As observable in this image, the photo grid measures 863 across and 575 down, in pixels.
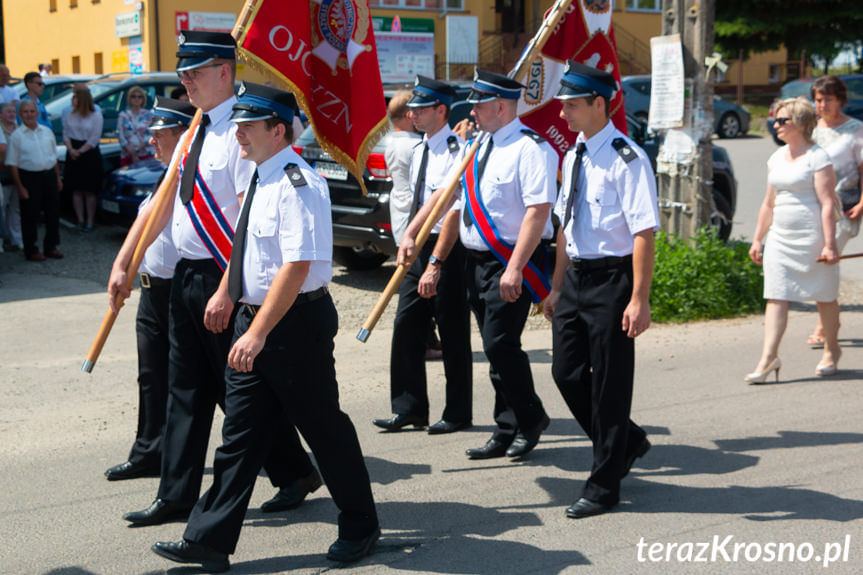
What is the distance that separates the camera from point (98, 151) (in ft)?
43.5

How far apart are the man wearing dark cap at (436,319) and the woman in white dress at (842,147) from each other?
3.40 meters

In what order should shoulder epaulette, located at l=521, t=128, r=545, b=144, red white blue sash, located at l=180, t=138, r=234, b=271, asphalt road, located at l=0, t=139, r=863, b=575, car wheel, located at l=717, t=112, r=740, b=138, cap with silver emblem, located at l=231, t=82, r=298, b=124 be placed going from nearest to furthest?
cap with silver emblem, located at l=231, t=82, r=298, b=124 < asphalt road, located at l=0, t=139, r=863, b=575 < red white blue sash, located at l=180, t=138, r=234, b=271 < shoulder epaulette, located at l=521, t=128, r=545, b=144 < car wheel, located at l=717, t=112, r=740, b=138

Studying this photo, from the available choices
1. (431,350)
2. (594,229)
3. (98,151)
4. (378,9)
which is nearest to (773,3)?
(378,9)

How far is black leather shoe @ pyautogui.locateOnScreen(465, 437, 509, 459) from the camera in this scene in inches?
227

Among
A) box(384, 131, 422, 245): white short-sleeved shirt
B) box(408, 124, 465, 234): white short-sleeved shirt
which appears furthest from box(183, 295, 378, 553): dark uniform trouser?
box(384, 131, 422, 245): white short-sleeved shirt

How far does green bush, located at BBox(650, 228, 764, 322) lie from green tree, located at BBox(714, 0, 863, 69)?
32840 mm

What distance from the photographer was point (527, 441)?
577 cm

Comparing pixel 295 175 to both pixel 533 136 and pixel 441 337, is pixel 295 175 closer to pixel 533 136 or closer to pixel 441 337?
pixel 533 136

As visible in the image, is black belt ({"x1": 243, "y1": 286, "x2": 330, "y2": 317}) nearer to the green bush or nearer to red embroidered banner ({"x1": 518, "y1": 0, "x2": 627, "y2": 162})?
red embroidered banner ({"x1": 518, "y1": 0, "x2": 627, "y2": 162})

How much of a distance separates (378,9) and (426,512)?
30.7 meters

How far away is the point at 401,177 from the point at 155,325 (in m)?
3.08

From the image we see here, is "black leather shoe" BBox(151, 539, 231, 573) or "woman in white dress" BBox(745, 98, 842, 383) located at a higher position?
"woman in white dress" BBox(745, 98, 842, 383)

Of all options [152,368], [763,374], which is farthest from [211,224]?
[763,374]

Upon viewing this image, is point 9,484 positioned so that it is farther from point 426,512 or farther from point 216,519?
point 426,512
